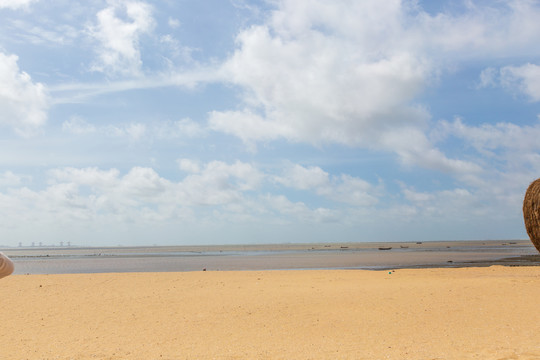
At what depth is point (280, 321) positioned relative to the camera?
10.6 meters

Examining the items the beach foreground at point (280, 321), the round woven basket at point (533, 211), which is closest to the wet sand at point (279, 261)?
the round woven basket at point (533, 211)

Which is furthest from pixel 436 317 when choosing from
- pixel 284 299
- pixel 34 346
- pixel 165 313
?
pixel 34 346

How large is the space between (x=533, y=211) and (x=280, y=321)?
11963 mm

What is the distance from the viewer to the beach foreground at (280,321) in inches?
319

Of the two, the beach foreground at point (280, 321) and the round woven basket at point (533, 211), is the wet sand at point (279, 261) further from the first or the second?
the beach foreground at point (280, 321)

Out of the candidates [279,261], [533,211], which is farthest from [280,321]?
[279,261]

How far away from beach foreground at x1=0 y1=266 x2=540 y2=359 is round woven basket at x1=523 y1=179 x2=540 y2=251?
75.6 inches

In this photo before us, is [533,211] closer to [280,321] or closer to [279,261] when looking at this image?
[280,321]

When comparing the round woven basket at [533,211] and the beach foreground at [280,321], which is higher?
the round woven basket at [533,211]

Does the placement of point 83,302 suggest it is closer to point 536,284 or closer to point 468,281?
point 468,281

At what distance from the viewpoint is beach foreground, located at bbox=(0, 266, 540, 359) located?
8094 millimetres

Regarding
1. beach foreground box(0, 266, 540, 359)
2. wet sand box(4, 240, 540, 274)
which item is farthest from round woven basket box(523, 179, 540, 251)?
wet sand box(4, 240, 540, 274)

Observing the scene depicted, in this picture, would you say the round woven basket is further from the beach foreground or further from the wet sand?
the wet sand

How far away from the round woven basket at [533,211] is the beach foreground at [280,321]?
1919 mm
